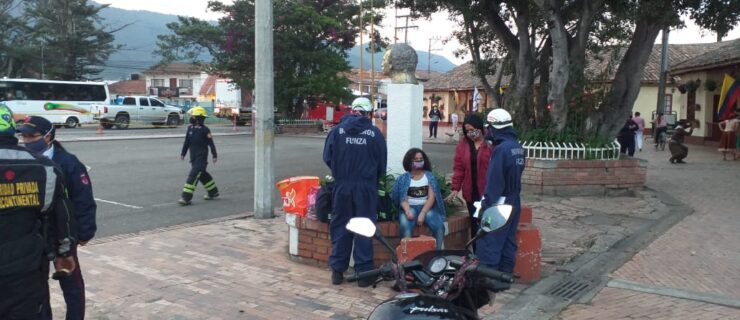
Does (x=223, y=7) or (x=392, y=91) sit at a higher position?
(x=223, y=7)

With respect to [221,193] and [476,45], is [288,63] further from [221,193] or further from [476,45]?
[221,193]

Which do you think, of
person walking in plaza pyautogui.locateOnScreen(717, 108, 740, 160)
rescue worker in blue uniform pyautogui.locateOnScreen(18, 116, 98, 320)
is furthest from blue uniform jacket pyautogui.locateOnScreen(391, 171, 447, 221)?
person walking in plaza pyautogui.locateOnScreen(717, 108, 740, 160)

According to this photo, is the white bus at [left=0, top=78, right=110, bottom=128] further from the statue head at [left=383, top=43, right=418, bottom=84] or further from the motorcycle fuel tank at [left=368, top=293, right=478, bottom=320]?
the motorcycle fuel tank at [left=368, top=293, right=478, bottom=320]

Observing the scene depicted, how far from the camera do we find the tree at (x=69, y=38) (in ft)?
163

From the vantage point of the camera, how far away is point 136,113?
121ft

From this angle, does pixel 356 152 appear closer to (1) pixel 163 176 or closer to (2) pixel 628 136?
(1) pixel 163 176

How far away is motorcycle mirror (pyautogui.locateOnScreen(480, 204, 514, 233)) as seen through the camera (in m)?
2.85

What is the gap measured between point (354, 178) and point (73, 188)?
2.39 meters

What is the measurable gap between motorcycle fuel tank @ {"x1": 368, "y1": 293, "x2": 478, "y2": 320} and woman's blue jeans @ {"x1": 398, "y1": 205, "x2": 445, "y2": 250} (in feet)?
11.0

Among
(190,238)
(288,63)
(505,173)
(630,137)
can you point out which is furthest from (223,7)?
(505,173)

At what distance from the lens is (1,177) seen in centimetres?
316

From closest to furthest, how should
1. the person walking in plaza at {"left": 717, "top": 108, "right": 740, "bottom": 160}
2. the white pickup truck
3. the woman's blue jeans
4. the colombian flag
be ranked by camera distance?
the woman's blue jeans, the person walking in plaza at {"left": 717, "top": 108, "right": 740, "bottom": 160}, the colombian flag, the white pickup truck

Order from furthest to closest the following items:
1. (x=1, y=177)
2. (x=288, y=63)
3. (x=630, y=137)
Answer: (x=288, y=63) < (x=630, y=137) < (x=1, y=177)

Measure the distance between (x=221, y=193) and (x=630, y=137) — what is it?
11348 millimetres
